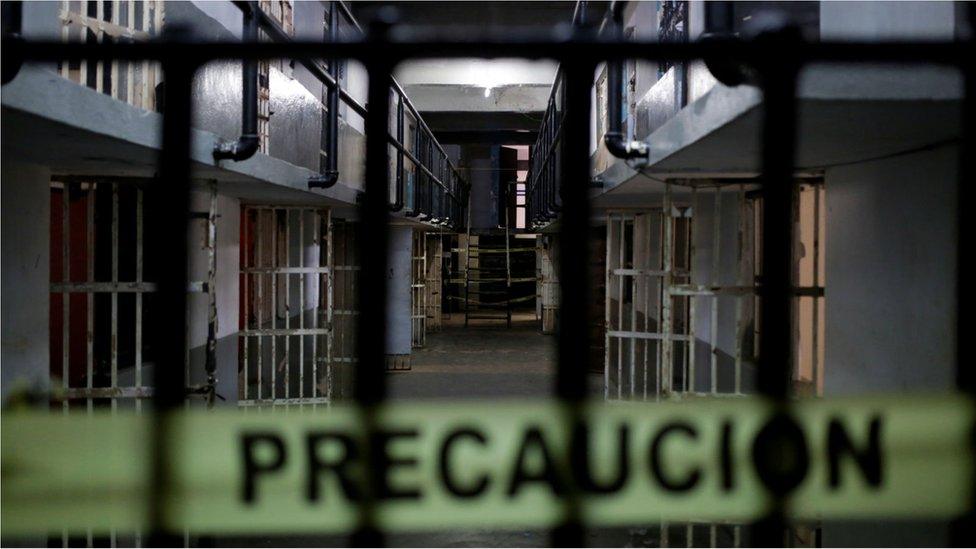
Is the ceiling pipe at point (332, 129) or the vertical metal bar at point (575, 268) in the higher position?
the ceiling pipe at point (332, 129)

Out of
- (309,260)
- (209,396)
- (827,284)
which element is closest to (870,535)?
(827,284)

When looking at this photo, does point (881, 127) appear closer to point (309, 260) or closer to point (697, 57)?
point (697, 57)

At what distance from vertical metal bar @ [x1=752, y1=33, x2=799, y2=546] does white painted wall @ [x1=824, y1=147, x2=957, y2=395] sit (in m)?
1.96

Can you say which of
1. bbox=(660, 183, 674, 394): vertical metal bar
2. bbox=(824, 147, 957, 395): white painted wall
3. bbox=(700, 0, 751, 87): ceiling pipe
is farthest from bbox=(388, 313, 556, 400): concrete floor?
bbox=(700, 0, 751, 87): ceiling pipe

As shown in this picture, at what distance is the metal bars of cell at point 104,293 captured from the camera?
3418 mm

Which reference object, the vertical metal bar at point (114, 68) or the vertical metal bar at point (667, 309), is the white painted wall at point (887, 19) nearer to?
the vertical metal bar at point (667, 309)

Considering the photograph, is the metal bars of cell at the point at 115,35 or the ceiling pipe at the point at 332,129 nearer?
the metal bars of cell at the point at 115,35

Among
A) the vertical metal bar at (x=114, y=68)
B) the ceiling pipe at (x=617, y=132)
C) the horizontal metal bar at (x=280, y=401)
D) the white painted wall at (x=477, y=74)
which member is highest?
the white painted wall at (x=477, y=74)

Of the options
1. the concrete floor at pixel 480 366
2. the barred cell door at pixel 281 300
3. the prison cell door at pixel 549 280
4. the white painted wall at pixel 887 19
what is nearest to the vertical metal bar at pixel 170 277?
the white painted wall at pixel 887 19

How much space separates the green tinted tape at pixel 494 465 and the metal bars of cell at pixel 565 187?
24 mm

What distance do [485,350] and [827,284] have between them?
7.91m

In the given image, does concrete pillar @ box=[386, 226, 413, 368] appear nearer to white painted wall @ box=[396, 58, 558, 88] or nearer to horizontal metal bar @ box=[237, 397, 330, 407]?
white painted wall @ box=[396, 58, 558, 88]

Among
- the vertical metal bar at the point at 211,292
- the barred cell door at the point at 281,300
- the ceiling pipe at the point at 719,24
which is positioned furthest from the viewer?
the barred cell door at the point at 281,300

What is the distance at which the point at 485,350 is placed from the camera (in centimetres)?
1130
